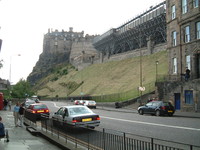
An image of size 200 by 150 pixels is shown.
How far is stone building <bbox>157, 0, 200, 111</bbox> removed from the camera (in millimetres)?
30062

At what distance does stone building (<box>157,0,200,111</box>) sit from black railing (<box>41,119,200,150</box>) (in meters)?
19.5

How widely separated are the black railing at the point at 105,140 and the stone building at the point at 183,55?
19.5 meters

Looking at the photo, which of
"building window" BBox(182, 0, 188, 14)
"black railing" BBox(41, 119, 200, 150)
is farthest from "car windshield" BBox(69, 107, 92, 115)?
"building window" BBox(182, 0, 188, 14)

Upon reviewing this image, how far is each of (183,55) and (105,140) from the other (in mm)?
27334

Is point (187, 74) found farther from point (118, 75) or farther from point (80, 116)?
point (118, 75)

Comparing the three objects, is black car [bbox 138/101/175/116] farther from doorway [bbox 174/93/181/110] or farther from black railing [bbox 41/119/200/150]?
black railing [bbox 41/119/200/150]

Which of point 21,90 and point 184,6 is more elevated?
point 184,6

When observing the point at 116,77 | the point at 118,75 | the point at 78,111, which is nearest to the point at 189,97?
the point at 78,111

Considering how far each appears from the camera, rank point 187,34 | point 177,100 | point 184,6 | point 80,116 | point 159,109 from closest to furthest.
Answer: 1. point 80,116
2. point 159,109
3. point 177,100
4. point 187,34
5. point 184,6

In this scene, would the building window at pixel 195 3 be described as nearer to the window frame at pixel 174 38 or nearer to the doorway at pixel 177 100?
the window frame at pixel 174 38

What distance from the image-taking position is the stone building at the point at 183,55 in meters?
30.1

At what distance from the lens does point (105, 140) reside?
8656 millimetres

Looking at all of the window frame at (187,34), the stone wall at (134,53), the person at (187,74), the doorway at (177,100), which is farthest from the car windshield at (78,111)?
the stone wall at (134,53)

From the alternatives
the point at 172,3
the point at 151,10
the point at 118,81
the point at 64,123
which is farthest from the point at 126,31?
the point at 64,123
